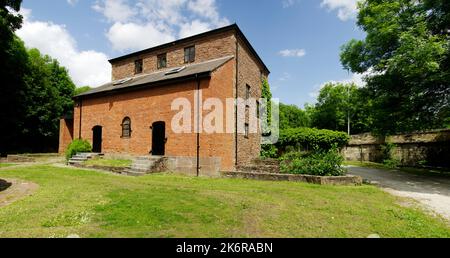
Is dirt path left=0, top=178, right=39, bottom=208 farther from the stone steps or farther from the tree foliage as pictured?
the tree foliage

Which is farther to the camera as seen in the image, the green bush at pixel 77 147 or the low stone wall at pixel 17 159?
the low stone wall at pixel 17 159

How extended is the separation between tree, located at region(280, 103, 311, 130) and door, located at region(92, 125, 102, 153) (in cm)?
3325

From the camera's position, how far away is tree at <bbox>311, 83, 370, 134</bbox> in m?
39.5

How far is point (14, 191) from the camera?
7.45 meters

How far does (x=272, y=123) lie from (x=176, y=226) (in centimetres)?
1735

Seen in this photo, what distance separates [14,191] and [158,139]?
7.59 meters

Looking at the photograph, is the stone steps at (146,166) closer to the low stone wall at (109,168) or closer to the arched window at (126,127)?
the low stone wall at (109,168)

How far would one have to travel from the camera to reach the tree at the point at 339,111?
39.5 m

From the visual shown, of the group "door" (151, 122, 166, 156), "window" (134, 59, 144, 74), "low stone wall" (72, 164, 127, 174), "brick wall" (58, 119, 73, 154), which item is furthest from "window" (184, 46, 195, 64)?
"brick wall" (58, 119, 73, 154)

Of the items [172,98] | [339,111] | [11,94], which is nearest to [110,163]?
[172,98]

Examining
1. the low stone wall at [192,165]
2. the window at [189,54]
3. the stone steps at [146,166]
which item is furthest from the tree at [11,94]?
the low stone wall at [192,165]

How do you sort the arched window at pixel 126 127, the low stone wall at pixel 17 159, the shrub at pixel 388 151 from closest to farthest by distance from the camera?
the arched window at pixel 126 127 → the low stone wall at pixel 17 159 → the shrub at pixel 388 151

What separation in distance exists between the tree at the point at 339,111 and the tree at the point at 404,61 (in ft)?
89.4

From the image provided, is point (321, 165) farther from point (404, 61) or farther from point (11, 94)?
point (11, 94)
